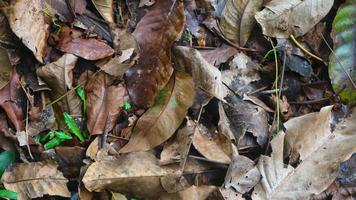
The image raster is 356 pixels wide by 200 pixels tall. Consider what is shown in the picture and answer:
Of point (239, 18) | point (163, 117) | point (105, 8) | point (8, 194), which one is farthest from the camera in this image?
point (239, 18)

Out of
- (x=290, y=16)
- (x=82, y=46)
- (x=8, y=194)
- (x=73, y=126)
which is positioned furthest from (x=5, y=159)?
(x=290, y=16)

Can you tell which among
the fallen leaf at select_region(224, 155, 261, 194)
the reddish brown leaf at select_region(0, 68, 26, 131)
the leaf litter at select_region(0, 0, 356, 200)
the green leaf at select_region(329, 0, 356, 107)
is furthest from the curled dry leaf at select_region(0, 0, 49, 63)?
the green leaf at select_region(329, 0, 356, 107)

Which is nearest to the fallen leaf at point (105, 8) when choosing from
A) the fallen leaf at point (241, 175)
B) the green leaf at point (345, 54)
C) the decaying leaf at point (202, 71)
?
the decaying leaf at point (202, 71)

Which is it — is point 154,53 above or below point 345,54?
above

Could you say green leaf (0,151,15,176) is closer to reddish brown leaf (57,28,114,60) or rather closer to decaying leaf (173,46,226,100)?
reddish brown leaf (57,28,114,60)

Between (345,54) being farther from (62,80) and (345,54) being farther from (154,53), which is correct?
(62,80)

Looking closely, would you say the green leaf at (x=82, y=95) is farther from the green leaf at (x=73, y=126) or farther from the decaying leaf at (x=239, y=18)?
the decaying leaf at (x=239, y=18)
